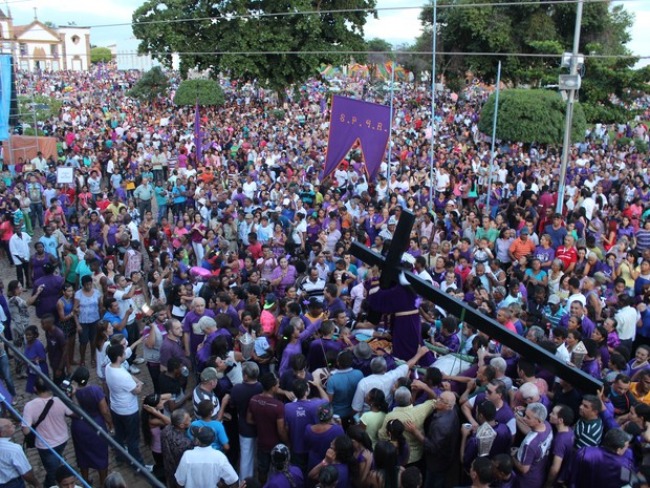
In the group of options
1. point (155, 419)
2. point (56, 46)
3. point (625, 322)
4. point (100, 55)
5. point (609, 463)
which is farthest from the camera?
point (100, 55)

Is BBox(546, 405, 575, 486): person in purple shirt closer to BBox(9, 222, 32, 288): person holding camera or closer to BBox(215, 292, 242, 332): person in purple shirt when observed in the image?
BBox(215, 292, 242, 332): person in purple shirt

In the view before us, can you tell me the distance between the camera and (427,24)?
34875 millimetres

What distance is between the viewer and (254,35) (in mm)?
27031

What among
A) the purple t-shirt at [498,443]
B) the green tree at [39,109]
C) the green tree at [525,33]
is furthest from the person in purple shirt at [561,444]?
the green tree at [525,33]

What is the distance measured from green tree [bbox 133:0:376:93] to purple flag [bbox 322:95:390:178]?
48.4ft

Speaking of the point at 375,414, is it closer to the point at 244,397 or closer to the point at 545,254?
the point at 244,397

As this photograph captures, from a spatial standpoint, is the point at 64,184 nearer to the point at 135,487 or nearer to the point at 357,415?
the point at 135,487

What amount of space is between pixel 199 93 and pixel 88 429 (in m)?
26.1

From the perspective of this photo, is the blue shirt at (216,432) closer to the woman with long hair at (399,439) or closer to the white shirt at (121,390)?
the white shirt at (121,390)

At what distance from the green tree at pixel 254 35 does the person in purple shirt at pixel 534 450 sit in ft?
78.2

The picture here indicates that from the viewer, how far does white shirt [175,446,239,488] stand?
467cm

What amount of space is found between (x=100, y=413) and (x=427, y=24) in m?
32.9

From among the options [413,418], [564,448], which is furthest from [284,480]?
[564,448]

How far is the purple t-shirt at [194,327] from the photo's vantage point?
273 inches
